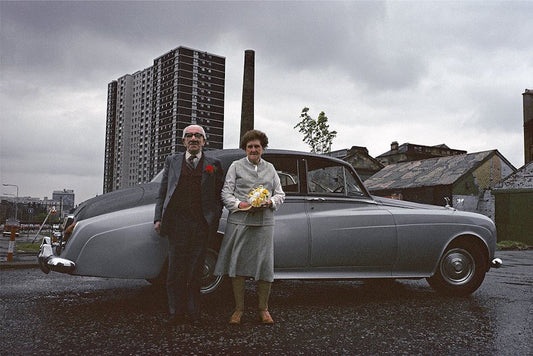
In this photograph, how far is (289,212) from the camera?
16.4 ft

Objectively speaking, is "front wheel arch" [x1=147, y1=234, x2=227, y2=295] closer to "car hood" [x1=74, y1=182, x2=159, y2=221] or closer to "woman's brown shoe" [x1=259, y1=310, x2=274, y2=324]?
"car hood" [x1=74, y1=182, x2=159, y2=221]

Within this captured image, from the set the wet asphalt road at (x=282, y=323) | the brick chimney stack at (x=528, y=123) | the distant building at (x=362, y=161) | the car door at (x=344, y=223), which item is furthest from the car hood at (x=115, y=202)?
the brick chimney stack at (x=528, y=123)

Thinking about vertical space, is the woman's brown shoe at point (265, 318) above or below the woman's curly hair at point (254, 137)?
below

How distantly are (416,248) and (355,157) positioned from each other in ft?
146

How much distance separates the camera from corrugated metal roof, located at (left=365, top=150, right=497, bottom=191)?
3128cm

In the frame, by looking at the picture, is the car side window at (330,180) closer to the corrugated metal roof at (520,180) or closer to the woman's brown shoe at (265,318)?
the woman's brown shoe at (265,318)

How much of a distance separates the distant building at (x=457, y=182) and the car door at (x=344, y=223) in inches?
1028

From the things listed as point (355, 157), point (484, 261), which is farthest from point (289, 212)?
point (355, 157)

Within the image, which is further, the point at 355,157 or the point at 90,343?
the point at 355,157

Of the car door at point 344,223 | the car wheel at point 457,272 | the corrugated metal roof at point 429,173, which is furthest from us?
the corrugated metal roof at point 429,173

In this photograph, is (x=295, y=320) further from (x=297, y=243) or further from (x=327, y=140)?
(x=327, y=140)

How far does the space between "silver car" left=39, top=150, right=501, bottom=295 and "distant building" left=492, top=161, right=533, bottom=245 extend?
23.0m

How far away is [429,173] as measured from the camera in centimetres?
3250

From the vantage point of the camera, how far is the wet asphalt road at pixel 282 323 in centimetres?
327
